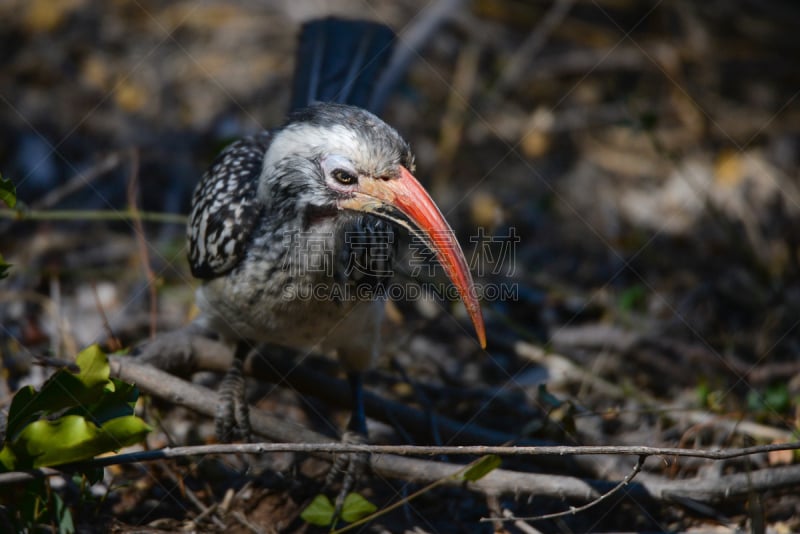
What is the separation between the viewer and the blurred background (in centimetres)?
430

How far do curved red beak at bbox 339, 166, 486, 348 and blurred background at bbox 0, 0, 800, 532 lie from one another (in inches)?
27.5

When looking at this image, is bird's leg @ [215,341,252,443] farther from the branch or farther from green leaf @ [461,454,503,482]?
green leaf @ [461,454,503,482]

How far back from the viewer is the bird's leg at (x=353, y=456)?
3395 millimetres

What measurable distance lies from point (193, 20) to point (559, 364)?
4.34 m

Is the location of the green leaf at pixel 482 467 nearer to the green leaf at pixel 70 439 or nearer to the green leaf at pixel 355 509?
the green leaf at pixel 355 509

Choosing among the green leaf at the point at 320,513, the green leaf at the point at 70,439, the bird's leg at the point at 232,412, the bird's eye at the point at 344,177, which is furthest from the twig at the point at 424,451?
the bird's eye at the point at 344,177

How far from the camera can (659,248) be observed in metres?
5.51

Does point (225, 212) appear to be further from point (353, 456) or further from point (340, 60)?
point (340, 60)

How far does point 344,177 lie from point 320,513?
4.05ft

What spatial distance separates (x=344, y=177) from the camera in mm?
3066

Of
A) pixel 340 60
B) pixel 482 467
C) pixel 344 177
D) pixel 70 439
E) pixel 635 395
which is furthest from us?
pixel 340 60

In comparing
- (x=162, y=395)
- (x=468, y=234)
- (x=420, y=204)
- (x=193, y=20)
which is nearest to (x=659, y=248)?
(x=468, y=234)

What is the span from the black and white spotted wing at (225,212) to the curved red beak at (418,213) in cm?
52

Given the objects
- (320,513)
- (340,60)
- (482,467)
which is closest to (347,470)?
(320,513)
